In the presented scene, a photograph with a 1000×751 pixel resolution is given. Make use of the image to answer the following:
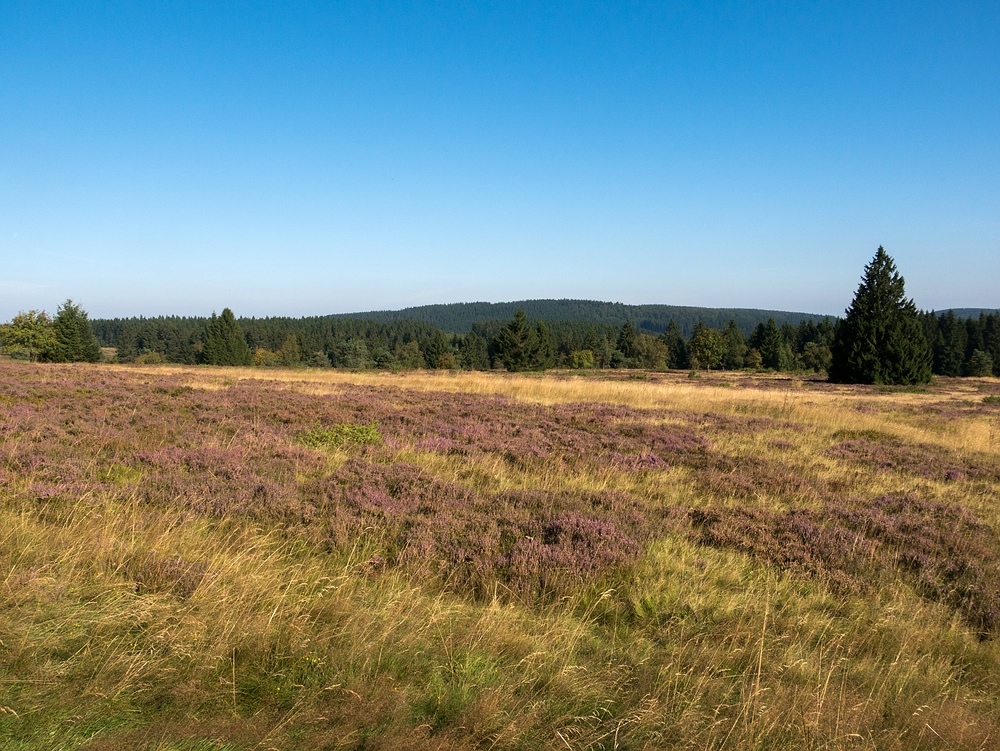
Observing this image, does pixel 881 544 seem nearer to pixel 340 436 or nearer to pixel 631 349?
pixel 340 436

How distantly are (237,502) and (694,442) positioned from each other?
9.13m

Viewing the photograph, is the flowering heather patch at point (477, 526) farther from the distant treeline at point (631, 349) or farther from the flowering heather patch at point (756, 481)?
the distant treeline at point (631, 349)

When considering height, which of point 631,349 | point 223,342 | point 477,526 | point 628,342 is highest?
point 628,342

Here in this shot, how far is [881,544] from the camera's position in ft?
18.5

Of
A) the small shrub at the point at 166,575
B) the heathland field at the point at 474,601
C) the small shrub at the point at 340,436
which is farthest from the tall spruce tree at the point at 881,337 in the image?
the small shrub at the point at 166,575

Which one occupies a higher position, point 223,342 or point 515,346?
point 223,342

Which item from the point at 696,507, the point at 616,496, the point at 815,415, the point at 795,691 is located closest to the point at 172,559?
the point at 795,691

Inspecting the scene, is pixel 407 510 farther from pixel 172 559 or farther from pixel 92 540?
pixel 92 540

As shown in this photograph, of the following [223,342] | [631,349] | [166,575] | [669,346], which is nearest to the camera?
[166,575]

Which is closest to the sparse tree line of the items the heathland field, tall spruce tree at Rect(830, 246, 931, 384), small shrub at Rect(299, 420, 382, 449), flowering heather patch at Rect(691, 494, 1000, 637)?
tall spruce tree at Rect(830, 246, 931, 384)

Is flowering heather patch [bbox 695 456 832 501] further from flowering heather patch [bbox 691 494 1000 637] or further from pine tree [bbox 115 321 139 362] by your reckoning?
pine tree [bbox 115 321 139 362]

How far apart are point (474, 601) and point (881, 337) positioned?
50.0m

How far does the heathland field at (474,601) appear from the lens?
8.52 ft

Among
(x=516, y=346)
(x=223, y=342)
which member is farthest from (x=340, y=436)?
(x=223, y=342)
